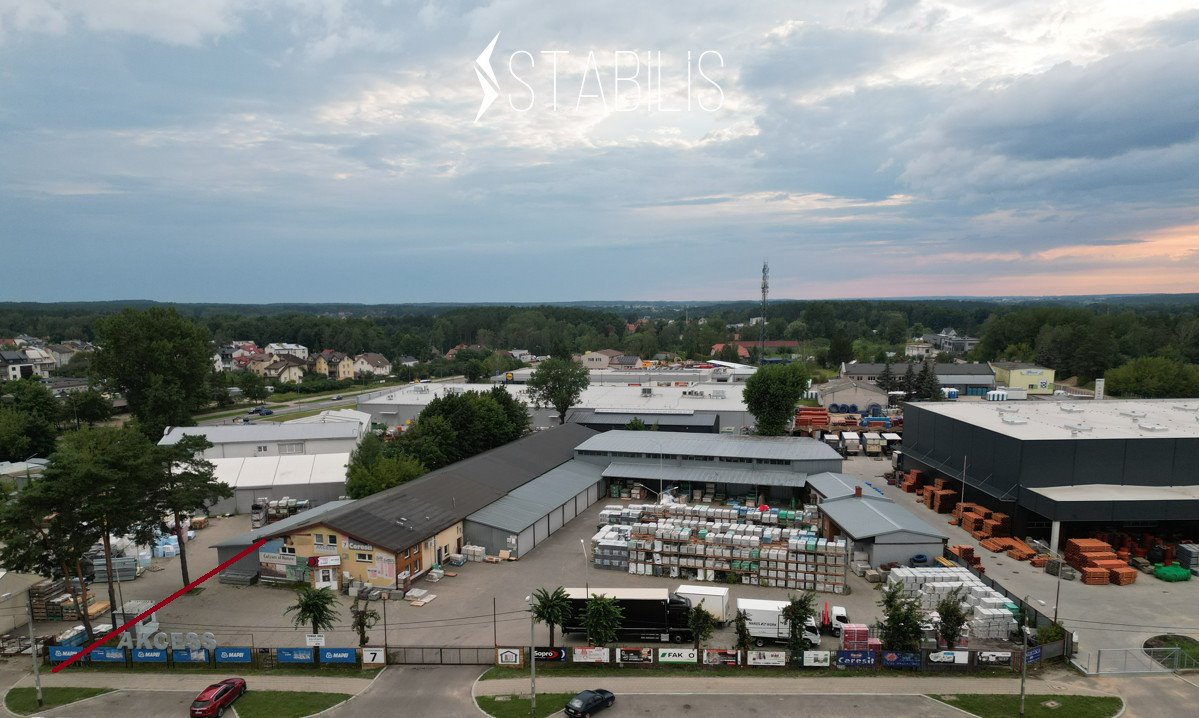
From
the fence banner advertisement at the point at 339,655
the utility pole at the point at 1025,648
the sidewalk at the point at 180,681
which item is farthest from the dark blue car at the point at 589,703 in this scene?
the utility pole at the point at 1025,648

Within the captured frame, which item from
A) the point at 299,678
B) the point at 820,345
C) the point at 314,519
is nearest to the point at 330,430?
the point at 314,519

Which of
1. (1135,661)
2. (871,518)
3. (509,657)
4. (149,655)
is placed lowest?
(149,655)

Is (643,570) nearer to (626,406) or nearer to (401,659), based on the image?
(401,659)

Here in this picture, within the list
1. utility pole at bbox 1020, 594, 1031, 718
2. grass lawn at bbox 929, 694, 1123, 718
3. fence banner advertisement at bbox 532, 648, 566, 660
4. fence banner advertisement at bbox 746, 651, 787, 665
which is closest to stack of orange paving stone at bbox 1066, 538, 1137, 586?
utility pole at bbox 1020, 594, 1031, 718

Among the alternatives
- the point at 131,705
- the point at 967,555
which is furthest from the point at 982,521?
the point at 131,705

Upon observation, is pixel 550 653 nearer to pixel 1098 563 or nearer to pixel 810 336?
pixel 1098 563
